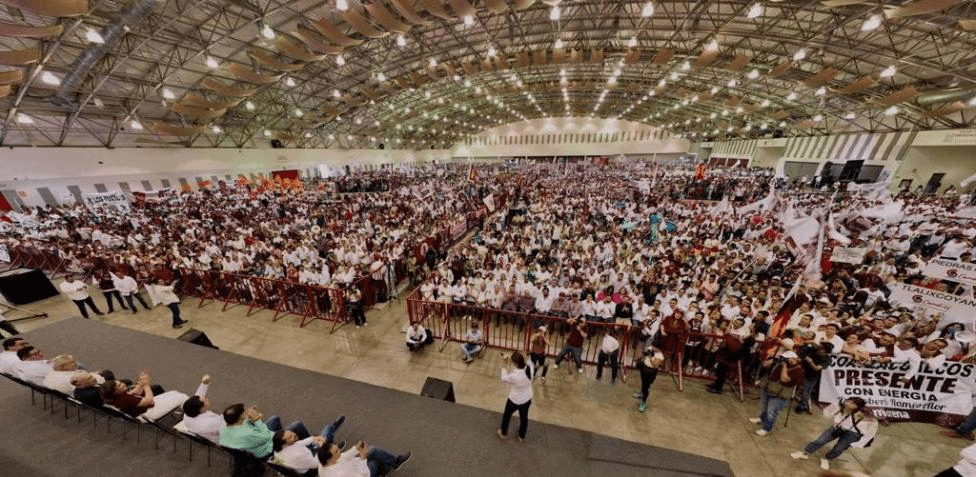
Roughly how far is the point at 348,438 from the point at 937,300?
396 inches

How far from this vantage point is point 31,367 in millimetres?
4086

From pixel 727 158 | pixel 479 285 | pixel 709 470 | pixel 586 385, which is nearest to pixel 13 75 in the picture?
pixel 479 285

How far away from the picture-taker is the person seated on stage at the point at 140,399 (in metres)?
3.46

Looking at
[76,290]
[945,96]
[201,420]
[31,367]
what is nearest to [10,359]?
[31,367]

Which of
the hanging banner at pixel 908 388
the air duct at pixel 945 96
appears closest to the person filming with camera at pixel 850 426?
the hanging banner at pixel 908 388

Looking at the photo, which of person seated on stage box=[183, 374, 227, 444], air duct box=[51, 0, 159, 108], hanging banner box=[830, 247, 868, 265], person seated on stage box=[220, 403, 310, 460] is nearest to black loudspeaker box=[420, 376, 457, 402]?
person seated on stage box=[220, 403, 310, 460]

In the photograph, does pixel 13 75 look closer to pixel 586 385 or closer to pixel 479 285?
pixel 479 285

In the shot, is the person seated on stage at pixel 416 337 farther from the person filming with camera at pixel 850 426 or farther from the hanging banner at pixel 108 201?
the hanging banner at pixel 108 201

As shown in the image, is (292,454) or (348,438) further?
(348,438)

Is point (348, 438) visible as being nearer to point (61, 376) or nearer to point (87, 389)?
point (87, 389)

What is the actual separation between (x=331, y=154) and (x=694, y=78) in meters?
40.8

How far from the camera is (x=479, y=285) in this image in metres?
8.52

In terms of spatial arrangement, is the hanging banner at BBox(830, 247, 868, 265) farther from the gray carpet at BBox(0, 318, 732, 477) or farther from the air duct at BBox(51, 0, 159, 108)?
the air duct at BBox(51, 0, 159, 108)

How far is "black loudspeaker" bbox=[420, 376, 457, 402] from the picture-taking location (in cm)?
492
